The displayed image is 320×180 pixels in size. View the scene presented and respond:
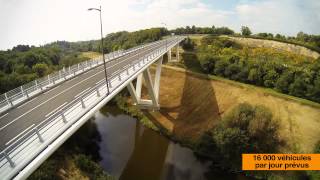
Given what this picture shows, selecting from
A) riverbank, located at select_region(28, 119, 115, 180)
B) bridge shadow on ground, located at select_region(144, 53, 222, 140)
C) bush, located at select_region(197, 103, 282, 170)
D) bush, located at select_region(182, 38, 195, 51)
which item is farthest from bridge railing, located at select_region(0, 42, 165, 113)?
bush, located at select_region(182, 38, 195, 51)

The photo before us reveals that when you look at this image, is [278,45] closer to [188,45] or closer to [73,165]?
[188,45]

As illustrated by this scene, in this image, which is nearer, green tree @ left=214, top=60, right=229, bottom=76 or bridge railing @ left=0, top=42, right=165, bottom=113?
bridge railing @ left=0, top=42, right=165, bottom=113

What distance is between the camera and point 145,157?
1337 inches

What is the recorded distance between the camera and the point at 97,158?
3234cm

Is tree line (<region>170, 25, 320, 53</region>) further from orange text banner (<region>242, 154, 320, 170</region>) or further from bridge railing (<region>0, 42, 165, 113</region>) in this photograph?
bridge railing (<region>0, 42, 165, 113</region>)

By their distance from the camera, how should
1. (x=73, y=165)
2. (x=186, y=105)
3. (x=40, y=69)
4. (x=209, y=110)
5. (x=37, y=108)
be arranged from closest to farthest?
(x=37, y=108)
(x=73, y=165)
(x=209, y=110)
(x=186, y=105)
(x=40, y=69)

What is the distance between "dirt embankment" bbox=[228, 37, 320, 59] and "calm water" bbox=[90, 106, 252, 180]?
55.1 m

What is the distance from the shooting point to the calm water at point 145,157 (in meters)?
30.4

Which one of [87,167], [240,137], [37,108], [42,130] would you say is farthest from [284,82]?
[42,130]

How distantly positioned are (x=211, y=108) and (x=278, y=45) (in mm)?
48182

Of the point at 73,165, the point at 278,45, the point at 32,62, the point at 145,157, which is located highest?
the point at 278,45

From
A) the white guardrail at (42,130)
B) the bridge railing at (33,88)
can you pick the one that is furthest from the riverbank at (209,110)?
the white guardrail at (42,130)

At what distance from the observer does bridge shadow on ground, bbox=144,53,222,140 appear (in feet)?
140

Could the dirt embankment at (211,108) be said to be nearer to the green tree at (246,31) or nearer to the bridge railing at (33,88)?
the bridge railing at (33,88)
